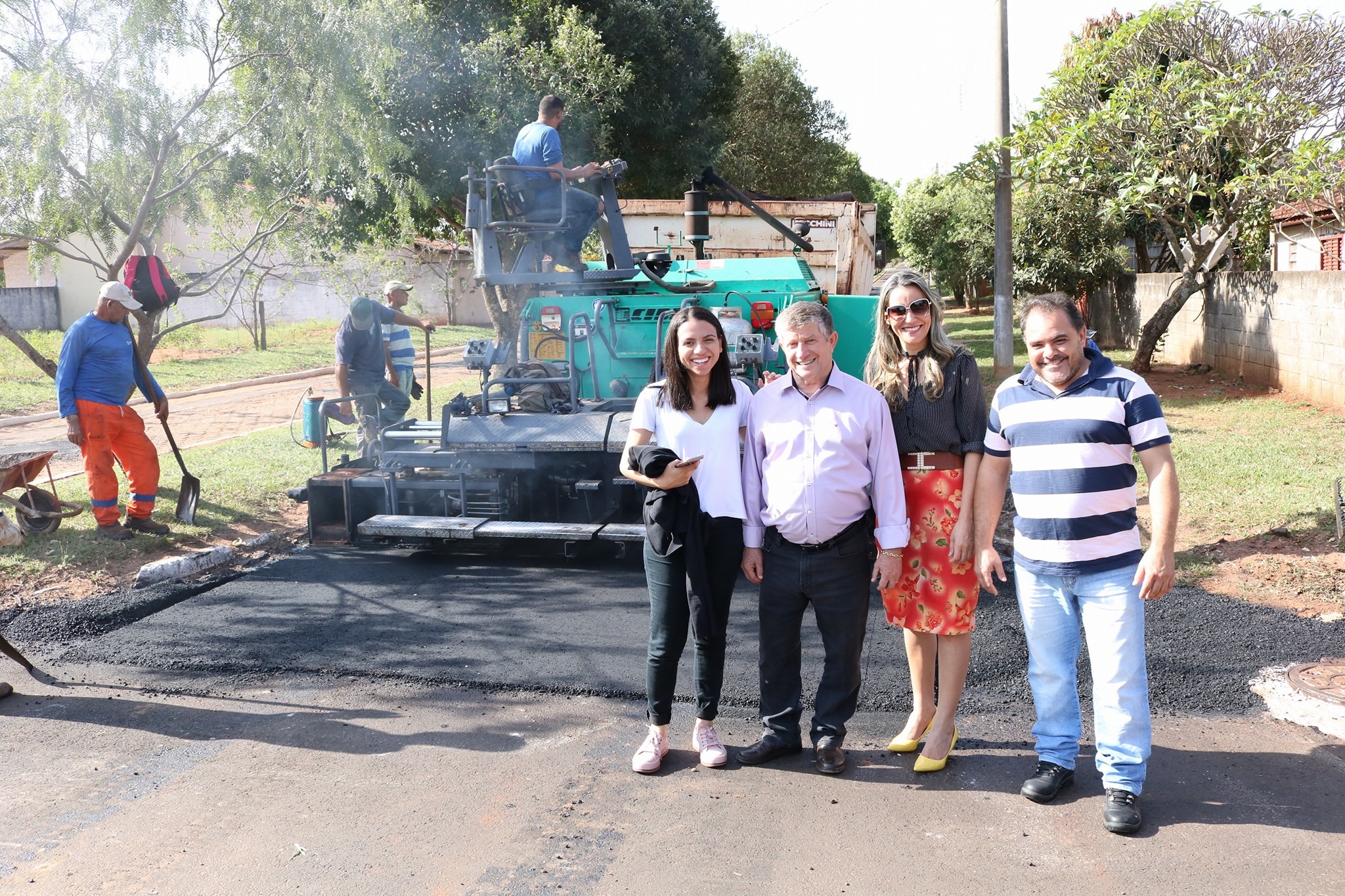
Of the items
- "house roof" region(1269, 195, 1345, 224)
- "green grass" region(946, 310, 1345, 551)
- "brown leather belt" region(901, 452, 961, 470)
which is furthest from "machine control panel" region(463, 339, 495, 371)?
"house roof" region(1269, 195, 1345, 224)

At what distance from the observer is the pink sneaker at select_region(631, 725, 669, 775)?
4035 mm

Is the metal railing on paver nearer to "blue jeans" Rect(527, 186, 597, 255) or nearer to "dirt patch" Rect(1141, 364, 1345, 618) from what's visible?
"blue jeans" Rect(527, 186, 597, 255)

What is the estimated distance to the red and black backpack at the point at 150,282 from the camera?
850 cm

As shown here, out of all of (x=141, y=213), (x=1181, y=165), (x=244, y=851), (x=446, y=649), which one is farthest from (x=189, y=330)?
(x=244, y=851)

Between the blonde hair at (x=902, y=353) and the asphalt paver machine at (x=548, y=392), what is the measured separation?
2842 mm

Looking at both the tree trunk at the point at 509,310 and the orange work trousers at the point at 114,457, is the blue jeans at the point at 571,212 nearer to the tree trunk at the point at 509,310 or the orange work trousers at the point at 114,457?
the tree trunk at the point at 509,310

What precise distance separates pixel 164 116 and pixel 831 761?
7.34 meters

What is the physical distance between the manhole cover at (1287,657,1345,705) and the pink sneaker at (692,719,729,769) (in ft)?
8.03

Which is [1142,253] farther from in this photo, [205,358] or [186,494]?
[186,494]

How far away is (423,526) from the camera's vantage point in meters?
6.84

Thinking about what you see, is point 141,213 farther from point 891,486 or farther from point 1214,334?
point 1214,334

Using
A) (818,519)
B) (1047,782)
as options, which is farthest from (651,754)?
(1047,782)

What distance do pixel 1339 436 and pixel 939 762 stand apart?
8.38m

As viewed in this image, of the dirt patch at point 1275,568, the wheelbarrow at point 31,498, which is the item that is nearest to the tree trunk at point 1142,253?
the dirt patch at point 1275,568
